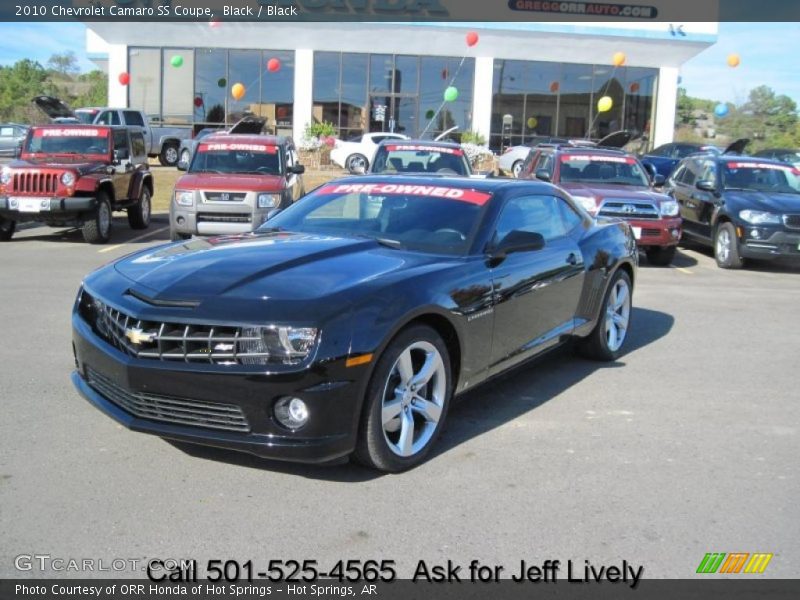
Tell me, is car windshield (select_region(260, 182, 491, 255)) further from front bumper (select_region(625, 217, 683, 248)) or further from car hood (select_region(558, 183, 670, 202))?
front bumper (select_region(625, 217, 683, 248))

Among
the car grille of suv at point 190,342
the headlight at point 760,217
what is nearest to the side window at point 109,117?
the headlight at point 760,217

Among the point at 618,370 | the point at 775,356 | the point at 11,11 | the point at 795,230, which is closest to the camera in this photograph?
the point at 618,370

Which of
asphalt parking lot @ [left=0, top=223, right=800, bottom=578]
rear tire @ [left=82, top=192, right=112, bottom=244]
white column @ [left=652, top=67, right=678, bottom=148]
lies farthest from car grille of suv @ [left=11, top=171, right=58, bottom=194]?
white column @ [left=652, top=67, right=678, bottom=148]

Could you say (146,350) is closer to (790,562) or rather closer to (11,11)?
(790,562)

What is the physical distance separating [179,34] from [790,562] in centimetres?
3261

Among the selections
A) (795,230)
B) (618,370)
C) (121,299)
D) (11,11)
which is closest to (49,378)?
(121,299)

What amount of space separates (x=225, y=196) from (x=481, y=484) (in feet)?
29.3

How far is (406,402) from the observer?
425cm

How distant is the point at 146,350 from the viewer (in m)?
3.94

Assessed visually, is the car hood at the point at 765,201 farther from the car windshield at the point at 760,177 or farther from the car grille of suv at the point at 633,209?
the car grille of suv at the point at 633,209

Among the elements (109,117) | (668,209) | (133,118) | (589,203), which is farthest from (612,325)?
(133,118)

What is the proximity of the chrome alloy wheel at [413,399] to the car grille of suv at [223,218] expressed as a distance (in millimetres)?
8225

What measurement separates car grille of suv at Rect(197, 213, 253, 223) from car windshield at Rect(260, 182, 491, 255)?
21.1ft

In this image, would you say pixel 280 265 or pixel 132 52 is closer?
pixel 280 265
